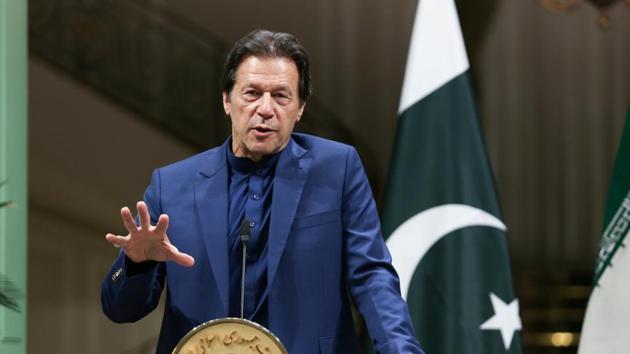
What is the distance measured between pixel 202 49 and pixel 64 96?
28.4 inches

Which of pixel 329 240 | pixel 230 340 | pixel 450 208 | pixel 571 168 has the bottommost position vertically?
pixel 230 340

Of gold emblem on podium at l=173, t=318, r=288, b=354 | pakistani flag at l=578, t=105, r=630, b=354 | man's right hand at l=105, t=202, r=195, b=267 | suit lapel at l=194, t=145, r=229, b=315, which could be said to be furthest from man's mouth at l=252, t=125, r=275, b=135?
pakistani flag at l=578, t=105, r=630, b=354

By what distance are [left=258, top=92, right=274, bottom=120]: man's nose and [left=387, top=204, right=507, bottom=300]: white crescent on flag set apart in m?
1.42

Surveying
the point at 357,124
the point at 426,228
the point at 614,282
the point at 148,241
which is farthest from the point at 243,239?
the point at 357,124

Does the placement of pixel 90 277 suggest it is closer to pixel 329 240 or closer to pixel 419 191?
pixel 419 191

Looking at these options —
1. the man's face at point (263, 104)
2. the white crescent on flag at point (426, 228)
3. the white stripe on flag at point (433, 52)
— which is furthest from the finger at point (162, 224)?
the white stripe on flag at point (433, 52)

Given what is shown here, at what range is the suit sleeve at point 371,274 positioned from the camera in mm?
2111

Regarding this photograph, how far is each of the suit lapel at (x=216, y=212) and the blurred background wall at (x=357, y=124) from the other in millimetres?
2516

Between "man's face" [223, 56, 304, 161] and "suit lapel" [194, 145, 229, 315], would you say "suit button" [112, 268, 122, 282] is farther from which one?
"man's face" [223, 56, 304, 161]

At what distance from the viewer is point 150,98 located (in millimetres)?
5191

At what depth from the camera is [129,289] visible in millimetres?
2215

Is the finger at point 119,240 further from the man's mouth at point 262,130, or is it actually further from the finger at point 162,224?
the man's mouth at point 262,130

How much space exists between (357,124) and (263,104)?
8.70 ft

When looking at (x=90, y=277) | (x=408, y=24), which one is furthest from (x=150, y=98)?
(x=408, y=24)
